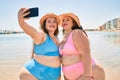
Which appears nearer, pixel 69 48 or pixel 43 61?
pixel 69 48

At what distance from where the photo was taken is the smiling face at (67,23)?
4609mm

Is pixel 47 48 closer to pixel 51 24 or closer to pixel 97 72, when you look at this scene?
pixel 51 24

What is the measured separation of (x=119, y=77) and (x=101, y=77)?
369 cm

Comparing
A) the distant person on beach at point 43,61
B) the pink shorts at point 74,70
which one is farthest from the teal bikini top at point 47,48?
the pink shorts at point 74,70

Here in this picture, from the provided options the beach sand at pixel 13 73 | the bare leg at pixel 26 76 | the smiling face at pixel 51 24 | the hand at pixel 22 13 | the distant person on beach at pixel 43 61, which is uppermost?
the hand at pixel 22 13

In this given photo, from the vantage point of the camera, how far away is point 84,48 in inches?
169

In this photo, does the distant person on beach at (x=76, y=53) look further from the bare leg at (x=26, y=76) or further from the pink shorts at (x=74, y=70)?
the bare leg at (x=26, y=76)

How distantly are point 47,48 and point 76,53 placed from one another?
0.42 metres

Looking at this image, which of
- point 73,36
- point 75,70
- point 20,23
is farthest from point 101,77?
point 20,23

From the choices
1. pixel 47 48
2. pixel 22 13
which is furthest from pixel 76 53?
pixel 22 13

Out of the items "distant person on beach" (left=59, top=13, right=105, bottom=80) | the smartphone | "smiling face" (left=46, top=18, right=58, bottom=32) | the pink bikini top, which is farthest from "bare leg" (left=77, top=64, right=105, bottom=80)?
the smartphone

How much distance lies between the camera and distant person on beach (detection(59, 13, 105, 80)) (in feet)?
14.1

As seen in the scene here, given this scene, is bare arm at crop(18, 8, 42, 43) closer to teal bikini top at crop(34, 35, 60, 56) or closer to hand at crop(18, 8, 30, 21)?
hand at crop(18, 8, 30, 21)

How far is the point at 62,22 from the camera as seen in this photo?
15.5ft
